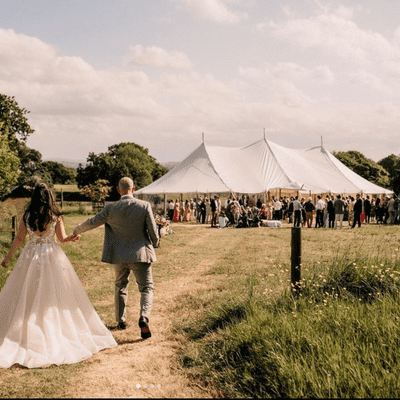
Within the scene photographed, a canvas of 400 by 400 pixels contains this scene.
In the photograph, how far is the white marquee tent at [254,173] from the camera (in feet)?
95.2

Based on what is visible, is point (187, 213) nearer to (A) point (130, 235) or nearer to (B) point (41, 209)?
(A) point (130, 235)

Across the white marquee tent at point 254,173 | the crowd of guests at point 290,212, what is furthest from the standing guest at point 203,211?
the white marquee tent at point 254,173

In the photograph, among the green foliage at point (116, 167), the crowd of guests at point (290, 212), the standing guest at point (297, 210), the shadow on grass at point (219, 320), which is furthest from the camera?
the green foliage at point (116, 167)

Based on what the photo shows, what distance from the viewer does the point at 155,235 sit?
16.4ft

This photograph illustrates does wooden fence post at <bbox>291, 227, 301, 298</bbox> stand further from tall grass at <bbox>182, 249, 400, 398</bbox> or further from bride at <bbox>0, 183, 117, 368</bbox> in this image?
bride at <bbox>0, 183, 117, 368</bbox>

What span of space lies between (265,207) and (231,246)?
494 inches

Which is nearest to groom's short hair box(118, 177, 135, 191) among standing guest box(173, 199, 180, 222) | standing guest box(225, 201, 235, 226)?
standing guest box(225, 201, 235, 226)

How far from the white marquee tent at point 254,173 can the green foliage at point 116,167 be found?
90.8 feet

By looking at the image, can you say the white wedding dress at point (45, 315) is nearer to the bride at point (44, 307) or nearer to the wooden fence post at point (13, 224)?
the bride at point (44, 307)

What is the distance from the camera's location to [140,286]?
5.07 m

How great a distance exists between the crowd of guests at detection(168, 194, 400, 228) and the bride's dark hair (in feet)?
55.2

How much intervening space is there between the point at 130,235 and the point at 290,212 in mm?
18549

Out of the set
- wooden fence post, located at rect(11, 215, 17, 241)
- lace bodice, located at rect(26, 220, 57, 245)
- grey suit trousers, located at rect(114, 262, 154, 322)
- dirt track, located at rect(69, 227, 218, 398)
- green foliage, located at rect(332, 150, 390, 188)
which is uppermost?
green foliage, located at rect(332, 150, 390, 188)

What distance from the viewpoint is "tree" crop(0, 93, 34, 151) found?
33812mm
